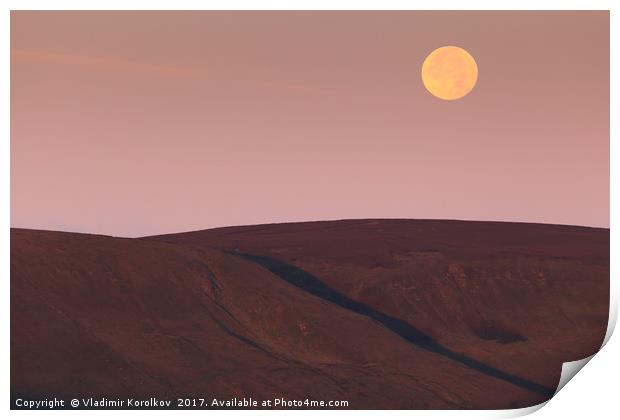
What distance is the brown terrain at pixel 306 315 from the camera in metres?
15.2

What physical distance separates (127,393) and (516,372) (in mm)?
8642

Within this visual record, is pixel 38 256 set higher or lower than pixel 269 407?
higher

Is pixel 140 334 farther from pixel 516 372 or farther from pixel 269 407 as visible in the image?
pixel 516 372

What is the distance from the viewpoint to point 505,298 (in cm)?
2458

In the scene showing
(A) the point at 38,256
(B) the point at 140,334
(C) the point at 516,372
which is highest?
(A) the point at 38,256

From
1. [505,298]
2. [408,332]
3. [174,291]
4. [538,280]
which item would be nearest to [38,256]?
[174,291]

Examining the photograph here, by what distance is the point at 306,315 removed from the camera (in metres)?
18.7

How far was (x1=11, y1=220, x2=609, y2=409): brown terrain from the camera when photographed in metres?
15.2

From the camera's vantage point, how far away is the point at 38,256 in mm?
17312

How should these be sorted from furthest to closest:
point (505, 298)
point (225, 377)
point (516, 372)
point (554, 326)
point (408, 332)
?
1. point (505, 298)
2. point (554, 326)
3. point (408, 332)
4. point (516, 372)
5. point (225, 377)

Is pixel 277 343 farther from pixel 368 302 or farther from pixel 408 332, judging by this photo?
pixel 368 302

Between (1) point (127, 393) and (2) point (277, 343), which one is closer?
(1) point (127, 393)

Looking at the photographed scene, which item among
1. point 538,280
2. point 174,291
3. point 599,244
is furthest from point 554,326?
point 174,291

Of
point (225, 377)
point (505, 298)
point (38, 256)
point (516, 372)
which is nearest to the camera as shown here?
point (225, 377)
